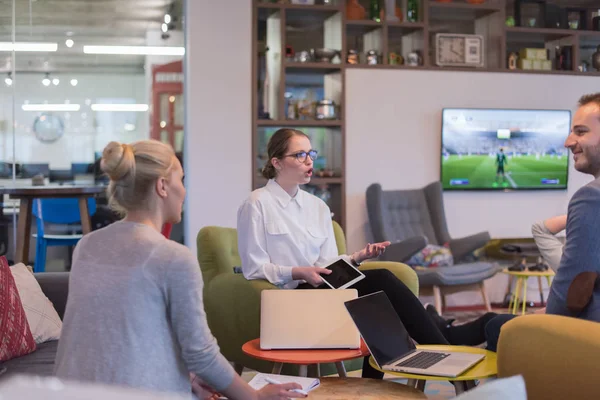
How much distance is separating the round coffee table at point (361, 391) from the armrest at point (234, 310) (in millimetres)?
1040

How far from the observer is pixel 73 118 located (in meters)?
6.65

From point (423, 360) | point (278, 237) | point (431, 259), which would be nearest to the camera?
point (423, 360)

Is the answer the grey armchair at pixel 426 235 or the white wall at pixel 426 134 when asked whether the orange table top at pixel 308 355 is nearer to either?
the grey armchair at pixel 426 235

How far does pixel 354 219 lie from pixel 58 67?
263 centimetres

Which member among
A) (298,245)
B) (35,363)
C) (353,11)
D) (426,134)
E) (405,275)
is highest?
(353,11)

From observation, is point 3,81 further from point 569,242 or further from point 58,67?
point 569,242

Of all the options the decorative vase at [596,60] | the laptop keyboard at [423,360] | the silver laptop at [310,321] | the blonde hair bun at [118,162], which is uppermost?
the decorative vase at [596,60]

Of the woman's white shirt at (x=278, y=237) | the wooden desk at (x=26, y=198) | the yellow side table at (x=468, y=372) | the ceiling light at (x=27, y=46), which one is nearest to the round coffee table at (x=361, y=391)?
the yellow side table at (x=468, y=372)

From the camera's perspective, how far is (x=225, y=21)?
6.14 metres

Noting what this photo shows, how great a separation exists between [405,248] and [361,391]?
344 centimetres

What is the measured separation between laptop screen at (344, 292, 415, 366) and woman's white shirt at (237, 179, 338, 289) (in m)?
0.66

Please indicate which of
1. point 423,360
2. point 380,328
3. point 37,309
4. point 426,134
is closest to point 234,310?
point 37,309

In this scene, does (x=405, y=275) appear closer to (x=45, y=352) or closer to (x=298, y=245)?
(x=298, y=245)

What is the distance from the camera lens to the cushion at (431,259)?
603 cm
